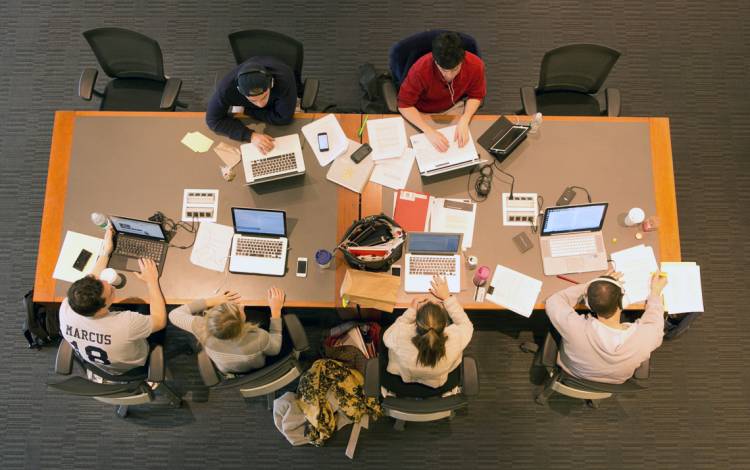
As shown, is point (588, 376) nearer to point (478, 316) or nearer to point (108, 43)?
point (478, 316)

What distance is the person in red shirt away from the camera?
313 cm

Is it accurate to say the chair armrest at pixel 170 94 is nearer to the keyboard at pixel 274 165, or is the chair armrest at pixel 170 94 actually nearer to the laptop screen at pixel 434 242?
the keyboard at pixel 274 165

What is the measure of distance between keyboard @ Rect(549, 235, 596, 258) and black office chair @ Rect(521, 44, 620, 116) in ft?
3.12

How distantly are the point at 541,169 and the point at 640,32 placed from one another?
217 centimetres

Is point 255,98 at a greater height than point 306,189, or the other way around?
point 255,98

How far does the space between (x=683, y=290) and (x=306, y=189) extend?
244 cm

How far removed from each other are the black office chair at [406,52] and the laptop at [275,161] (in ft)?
2.49

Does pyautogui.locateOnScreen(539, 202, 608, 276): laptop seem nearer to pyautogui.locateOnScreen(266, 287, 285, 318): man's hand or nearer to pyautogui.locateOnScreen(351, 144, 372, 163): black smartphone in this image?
pyautogui.locateOnScreen(351, 144, 372, 163): black smartphone

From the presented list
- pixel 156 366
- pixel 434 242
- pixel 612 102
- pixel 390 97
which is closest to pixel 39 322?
pixel 156 366

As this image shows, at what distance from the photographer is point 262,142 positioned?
10.4 ft

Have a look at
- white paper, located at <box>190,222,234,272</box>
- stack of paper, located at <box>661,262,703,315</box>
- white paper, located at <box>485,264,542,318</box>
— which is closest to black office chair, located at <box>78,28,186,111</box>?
white paper, located at <box>190,222,234,272</box>

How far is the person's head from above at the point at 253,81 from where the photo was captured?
2.84 meters

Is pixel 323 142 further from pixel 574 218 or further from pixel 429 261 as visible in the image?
pixel 574 218

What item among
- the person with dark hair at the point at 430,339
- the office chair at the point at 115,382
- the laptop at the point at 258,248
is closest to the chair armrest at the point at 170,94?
the laptop at the point at 258,248
